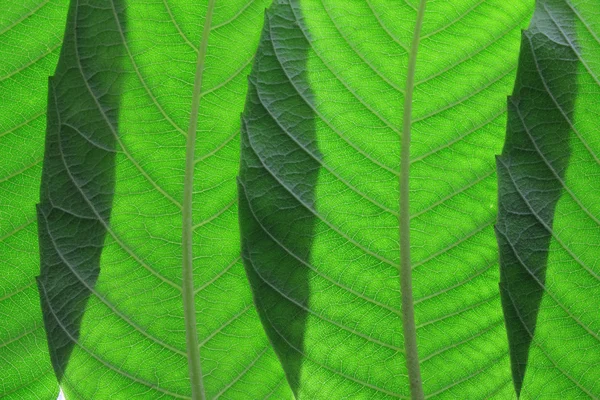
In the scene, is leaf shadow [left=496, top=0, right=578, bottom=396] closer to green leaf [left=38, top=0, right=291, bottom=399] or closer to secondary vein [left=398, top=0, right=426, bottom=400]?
secondary vein [left=398, top=0, right=426, bottom=400]

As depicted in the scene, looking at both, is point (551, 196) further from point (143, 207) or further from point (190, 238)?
point (143, 207)

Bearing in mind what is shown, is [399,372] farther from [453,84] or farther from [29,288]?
[29,288]

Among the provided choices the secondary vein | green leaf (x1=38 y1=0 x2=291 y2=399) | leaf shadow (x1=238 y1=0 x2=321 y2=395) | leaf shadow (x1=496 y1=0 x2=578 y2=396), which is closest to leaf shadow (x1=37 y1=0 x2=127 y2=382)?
green leaf (x1=38 y1=0 x2=291 y2=399)

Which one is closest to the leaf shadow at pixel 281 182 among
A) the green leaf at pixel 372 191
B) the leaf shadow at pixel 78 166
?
the green leaf at pixel 372 191

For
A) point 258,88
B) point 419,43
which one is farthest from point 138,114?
point 419,43

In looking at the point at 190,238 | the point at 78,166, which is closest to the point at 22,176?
the point at 78,166

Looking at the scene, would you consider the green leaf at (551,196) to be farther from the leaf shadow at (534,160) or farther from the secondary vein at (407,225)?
the secondary vein at (407,225)
